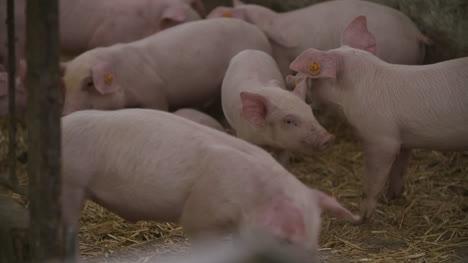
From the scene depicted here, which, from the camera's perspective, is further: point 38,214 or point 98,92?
point 98,92

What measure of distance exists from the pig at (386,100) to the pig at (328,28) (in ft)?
2.56

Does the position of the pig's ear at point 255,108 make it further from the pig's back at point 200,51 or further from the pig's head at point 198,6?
the pig's head at point 198,6

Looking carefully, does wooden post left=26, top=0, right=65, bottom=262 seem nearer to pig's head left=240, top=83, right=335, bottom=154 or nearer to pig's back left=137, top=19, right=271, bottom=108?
pig's head left=240, top=83, right=335, bottom=154

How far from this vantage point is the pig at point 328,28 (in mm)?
5199

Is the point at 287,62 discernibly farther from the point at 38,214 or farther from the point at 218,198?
the point at 38,214

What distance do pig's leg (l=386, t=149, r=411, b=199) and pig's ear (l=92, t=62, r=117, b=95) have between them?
1.85 meters

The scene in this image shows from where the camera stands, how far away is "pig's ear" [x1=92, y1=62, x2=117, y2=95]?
493 cm

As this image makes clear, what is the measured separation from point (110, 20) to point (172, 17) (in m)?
0.53

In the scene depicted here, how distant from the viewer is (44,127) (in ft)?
7.54

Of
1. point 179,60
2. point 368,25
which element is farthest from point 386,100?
point 179,60

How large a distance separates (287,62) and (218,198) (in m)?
2.87

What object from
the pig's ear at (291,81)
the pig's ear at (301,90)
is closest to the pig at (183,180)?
the pig's ear at (301,90)

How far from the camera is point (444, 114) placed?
406cm

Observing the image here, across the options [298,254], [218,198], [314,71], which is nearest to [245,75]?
[314,71]
